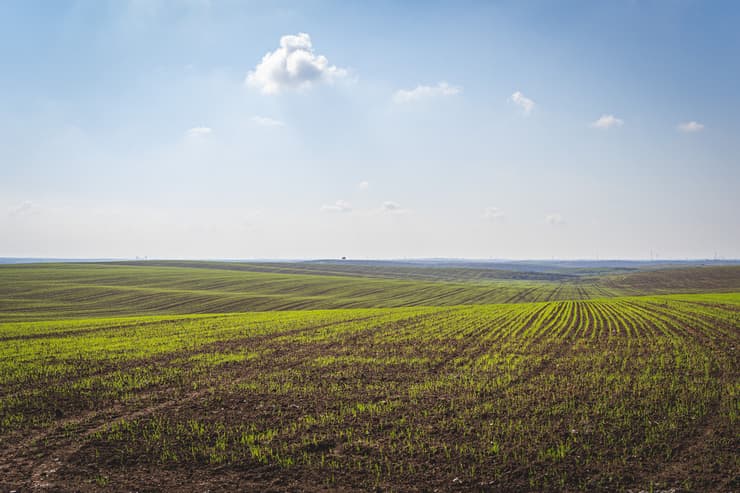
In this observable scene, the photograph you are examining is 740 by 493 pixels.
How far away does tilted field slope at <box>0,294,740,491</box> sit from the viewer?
29.8 ft

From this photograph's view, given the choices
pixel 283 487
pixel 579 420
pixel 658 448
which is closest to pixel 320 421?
pixel 283 487

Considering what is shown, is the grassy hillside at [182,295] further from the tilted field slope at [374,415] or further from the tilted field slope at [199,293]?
the tilted field slope at [374,415]

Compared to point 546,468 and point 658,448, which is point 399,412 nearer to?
point 546,468

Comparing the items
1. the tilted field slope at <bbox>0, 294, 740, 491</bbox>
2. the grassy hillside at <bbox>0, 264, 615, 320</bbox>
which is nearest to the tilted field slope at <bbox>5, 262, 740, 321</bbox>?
the grassy hillside at <bbox>0, 264, 615, 320</bbox>

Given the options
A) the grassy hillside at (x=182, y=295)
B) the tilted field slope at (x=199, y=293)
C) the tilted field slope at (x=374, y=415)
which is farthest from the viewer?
the tilted field slope at (x=199, y=293)

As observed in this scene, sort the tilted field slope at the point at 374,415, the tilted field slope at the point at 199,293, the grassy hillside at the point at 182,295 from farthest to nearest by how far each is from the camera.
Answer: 1. the tilted field slope at the point at 199,293
2. the grassy hillside at the point at 182,295
3. the tilted field slope at the point at 374,415

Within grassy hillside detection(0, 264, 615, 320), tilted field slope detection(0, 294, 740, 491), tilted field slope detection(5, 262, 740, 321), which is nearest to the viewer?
tilted field slope detection(0, 294, 740, 491)

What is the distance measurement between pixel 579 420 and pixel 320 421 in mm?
7138

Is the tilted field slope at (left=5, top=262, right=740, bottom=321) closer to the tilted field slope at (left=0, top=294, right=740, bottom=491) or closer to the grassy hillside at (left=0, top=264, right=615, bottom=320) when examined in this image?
the grassy hillside at (left=0, top=264, right=615, bottom=320)

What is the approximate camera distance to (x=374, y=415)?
12.5m

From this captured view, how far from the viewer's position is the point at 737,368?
17172mm

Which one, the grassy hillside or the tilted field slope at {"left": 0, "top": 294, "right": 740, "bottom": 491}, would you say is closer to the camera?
the tilted field slope at {"left": 0, "top": 294, "right": 740, "bottom": 491}

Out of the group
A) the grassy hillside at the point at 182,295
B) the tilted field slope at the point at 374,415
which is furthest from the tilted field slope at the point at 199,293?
the tilted field slope at the point at 374,415

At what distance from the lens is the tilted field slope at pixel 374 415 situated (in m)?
9.09
